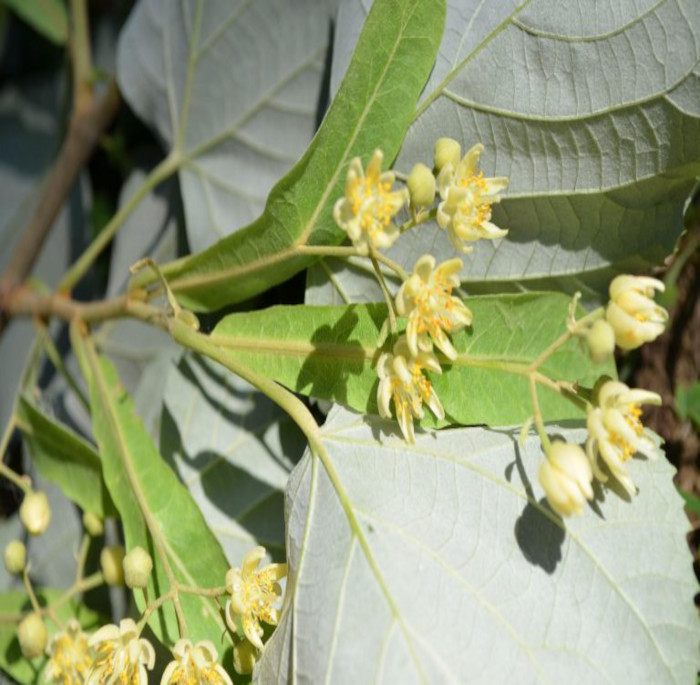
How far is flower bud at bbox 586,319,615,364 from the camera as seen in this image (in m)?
0.67

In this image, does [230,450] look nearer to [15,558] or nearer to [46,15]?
[15,558]

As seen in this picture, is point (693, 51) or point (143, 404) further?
point (143, 404)

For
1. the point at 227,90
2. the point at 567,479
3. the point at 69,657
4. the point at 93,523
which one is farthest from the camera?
the point at 227,90

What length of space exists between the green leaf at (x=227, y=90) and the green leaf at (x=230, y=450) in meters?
0.21

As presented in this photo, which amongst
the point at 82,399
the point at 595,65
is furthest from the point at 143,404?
the point at 595,65

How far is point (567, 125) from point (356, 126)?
22 cm

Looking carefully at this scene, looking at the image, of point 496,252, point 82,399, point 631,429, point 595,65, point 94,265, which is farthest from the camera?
point 94,265

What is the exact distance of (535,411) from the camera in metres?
0.71

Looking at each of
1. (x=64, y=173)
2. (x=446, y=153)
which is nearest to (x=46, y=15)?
(x=64, y=173)

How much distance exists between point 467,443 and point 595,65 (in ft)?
1.25

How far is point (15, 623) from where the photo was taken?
1.02m

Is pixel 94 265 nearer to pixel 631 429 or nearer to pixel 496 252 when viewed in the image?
pixel 496 252

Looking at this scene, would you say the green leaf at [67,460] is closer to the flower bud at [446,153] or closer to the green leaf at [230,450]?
the green leaf at [230,450]

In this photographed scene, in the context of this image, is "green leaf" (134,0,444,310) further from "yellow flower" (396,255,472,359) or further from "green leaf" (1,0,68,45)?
"green leaf" (1,0,68,45)
